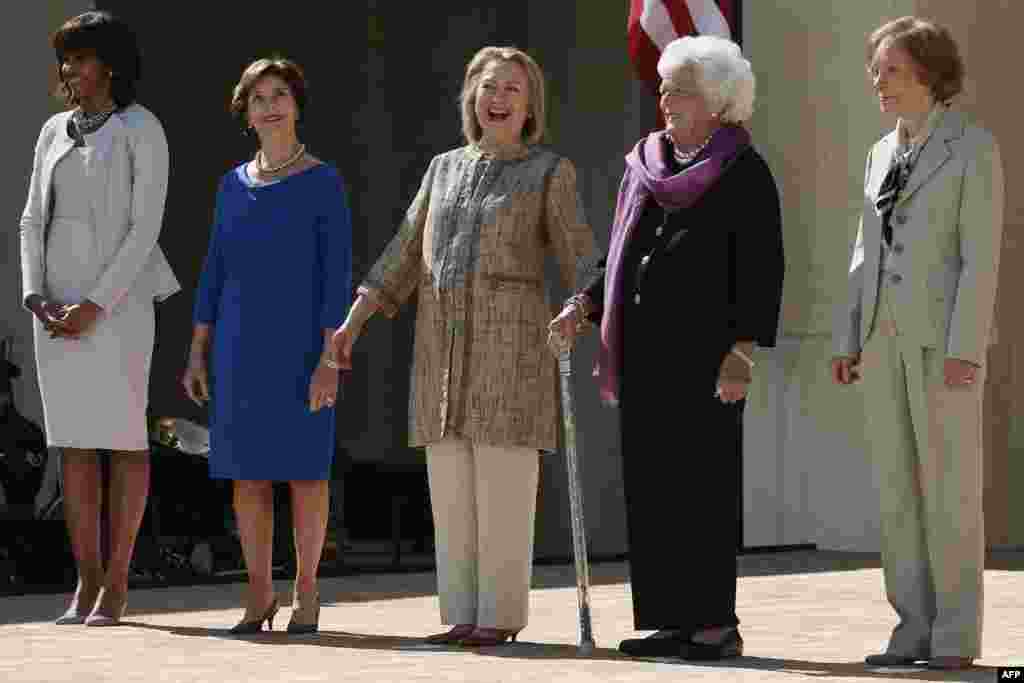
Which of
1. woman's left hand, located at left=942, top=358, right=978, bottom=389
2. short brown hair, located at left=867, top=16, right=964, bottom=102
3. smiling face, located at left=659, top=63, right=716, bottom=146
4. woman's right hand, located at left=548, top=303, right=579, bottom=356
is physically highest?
short brown hair, located at left=867, top=16, right=964, bottom=102

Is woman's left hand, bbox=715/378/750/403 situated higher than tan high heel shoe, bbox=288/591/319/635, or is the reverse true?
woman's left hand, bbox=715/378/750/403

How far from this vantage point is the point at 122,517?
7.47m

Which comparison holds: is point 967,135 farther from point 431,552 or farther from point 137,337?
point 431,552

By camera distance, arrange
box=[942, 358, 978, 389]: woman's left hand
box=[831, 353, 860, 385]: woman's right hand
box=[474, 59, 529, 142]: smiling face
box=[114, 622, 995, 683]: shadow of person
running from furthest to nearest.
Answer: box=[474, 59, 529, 142]: smiling face, box=[831, 353, 860, 385]: woman's right hand, box=[942, 358, 978, 389]: woman's left hand, box=[114, 622, 995, 683]: shadow of person

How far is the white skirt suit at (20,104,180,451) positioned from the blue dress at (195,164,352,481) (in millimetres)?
422

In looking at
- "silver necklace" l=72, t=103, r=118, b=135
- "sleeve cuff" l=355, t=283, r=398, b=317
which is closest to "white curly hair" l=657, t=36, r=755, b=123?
"sleeve cuff" l=355, t=283, r=398, b=317

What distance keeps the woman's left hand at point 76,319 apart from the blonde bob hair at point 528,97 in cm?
127

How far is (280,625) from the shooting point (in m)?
7.50

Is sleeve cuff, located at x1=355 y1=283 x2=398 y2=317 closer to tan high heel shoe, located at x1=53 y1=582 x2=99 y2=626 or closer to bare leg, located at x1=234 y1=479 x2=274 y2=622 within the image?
bare leg, located at x1=234 y1=479 x2=274 y2=622

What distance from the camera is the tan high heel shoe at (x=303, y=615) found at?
7113 mm

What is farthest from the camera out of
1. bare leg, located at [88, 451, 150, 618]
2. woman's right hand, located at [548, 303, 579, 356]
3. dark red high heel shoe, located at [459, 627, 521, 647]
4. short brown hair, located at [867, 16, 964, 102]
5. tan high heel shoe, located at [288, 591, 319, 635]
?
bare leg, located at [88, 451, 150, 618]

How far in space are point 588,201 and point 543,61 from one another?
0.74 meters

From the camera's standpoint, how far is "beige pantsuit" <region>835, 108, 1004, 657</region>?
6.05 metres

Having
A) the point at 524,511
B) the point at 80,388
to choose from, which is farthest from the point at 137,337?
the point at 524,511
